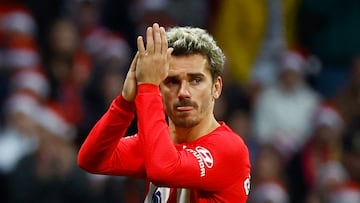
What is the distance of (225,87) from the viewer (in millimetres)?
12148

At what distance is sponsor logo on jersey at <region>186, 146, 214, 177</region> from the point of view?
5.82 meters

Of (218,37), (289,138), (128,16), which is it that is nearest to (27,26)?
(128,16)

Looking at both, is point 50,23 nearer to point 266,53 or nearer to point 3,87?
point 3,87

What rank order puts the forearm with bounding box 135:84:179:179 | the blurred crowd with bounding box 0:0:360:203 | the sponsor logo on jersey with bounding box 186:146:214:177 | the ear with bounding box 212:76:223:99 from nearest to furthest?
the forearm with bounding box 135:84:179:179
the sponsor logo on jersey with bounding box 186:146:214:177
the ear with bounding box 212:76:223:99
the blurred crowd with bounding box 0:0:360:203

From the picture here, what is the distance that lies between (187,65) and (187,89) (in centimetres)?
12

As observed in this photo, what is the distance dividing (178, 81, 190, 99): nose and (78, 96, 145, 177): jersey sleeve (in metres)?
0.24

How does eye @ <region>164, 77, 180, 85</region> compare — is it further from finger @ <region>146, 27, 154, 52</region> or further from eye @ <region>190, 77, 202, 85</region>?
finger @ <region>146, 27, 154, 52</region>

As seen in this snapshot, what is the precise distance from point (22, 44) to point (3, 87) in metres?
0.60

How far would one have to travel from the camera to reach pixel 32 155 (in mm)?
10516

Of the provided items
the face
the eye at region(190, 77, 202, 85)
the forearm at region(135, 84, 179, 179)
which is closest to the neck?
the face

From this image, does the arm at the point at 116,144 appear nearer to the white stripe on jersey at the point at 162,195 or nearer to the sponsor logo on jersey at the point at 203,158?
the white stripe on jersey at the point at 162,195

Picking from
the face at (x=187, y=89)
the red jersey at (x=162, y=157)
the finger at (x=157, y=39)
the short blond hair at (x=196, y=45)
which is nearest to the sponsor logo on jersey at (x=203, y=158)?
the red jersey at (x=162, y=157)

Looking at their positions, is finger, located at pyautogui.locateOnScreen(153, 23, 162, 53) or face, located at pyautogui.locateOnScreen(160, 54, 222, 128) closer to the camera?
finger, located at pyautogui.locateOnScreen(153, 23, 162, 53)

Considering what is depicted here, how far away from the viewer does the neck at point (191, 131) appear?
608 centimetres
